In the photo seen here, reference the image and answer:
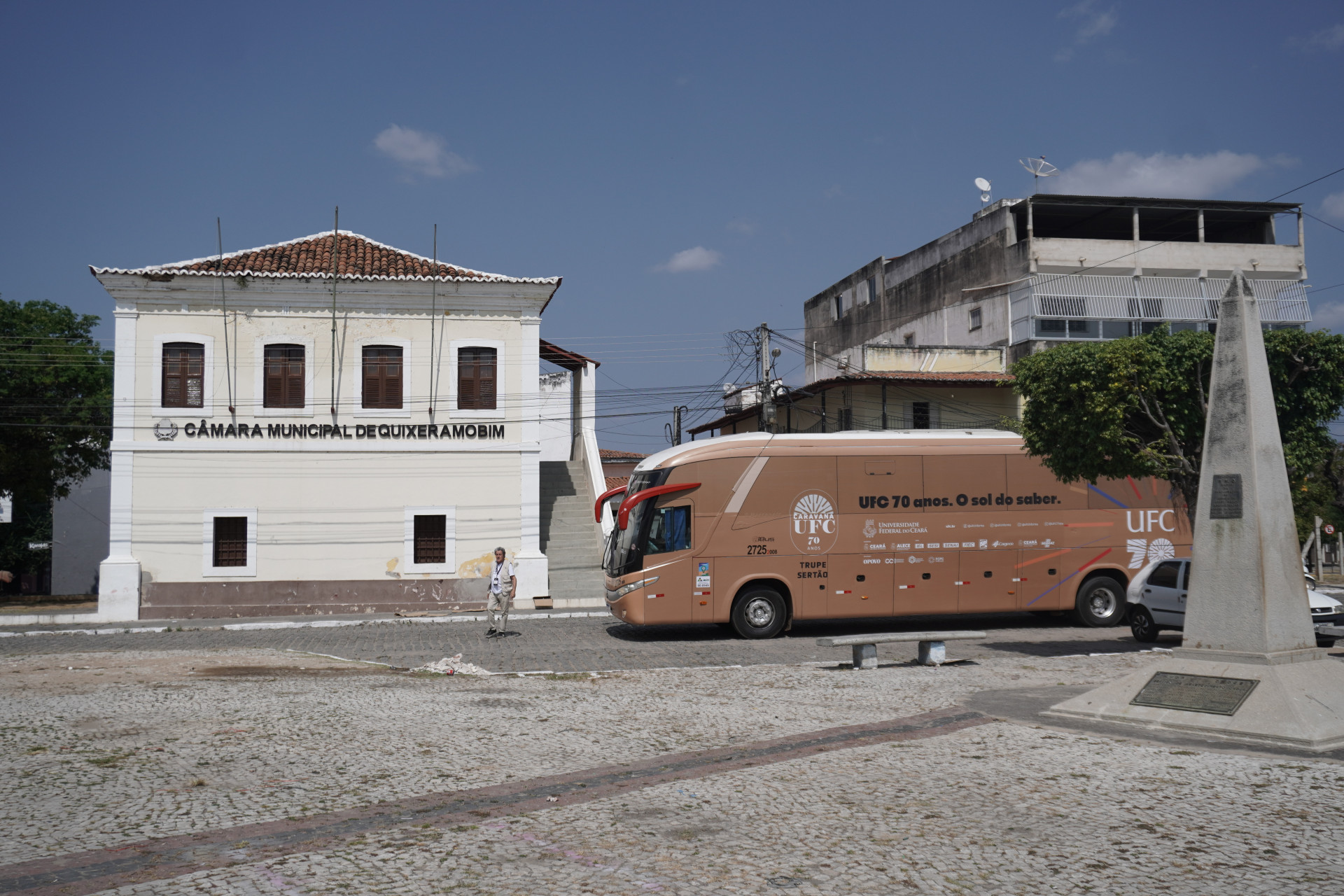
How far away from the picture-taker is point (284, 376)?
25797 millimetres

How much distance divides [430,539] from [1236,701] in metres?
20.6

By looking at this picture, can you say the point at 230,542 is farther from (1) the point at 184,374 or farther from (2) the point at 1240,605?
(2) the point at 1240,605

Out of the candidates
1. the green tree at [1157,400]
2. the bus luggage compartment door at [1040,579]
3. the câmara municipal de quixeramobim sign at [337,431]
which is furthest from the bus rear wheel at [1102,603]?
the câmara municipal de quixeramobim sign at [337,431]

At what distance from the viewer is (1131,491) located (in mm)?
20328

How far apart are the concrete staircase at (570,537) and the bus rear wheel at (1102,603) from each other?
437 inches

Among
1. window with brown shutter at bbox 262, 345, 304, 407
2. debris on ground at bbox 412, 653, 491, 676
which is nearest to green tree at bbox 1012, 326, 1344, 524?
debris on ground at bbox 412, 653, 491, 676

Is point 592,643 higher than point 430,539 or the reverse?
the reverse

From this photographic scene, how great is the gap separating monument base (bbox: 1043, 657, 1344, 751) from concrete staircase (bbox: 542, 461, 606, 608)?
17447mm

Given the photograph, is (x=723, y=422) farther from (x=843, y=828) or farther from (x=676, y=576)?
(x=843, y=828)

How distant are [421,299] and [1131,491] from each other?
16958 millimetres

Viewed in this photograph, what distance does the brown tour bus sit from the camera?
60.0 ft

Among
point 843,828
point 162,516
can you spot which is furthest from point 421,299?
point 843,828

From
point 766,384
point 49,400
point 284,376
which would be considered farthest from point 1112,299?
point 49,400

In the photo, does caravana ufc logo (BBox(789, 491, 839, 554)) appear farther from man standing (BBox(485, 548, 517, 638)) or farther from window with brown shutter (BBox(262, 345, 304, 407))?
window with brown shutter (BBox(262, 345, 304, 407))
